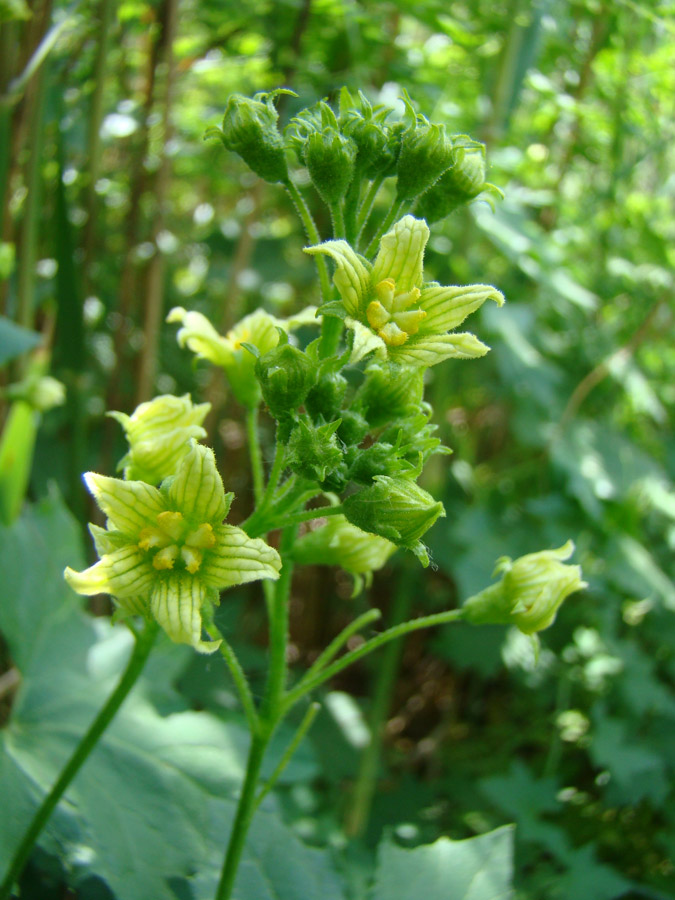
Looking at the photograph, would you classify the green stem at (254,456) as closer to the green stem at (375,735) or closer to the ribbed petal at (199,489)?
the ribbed petal at (199,489)

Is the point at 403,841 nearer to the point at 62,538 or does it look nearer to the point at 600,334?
the point at 62,538

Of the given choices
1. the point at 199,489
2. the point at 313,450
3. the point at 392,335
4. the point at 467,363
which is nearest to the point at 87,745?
the point at 199,489

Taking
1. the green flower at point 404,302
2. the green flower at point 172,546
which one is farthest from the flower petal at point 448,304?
the green flower at point 172,546

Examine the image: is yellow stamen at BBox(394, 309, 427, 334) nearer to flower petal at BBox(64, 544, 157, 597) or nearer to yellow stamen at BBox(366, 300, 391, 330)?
yellow stamen at BBox(366, 300, 391, 330)

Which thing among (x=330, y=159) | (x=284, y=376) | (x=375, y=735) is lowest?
(x=375, y=735)

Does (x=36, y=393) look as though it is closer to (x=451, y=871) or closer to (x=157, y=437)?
(x=157, y=437)
